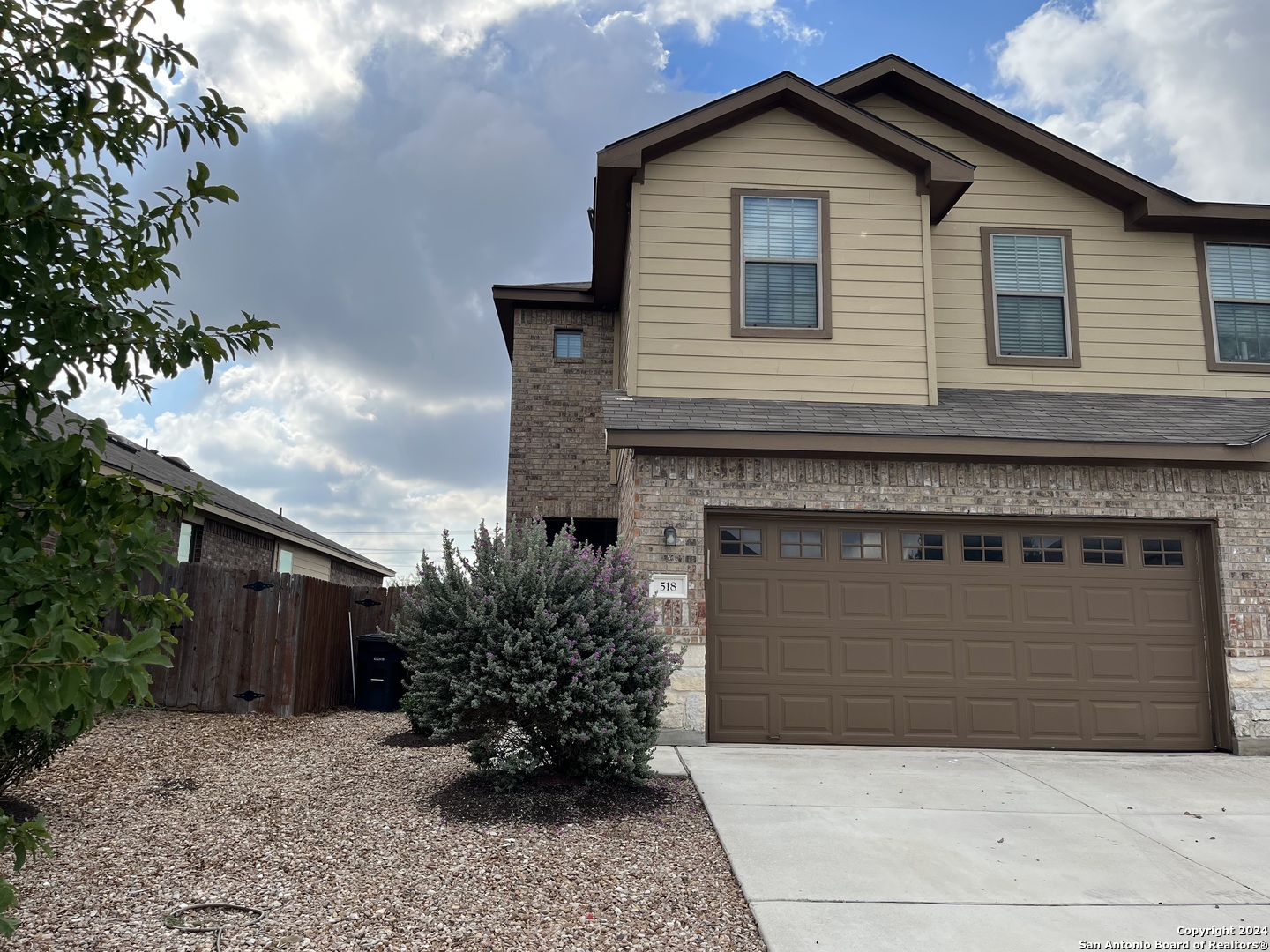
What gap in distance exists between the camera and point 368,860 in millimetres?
4742

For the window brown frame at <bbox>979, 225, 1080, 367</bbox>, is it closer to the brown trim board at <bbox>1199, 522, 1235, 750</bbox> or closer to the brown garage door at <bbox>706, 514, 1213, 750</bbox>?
the brown garage door at <bbox>706, 514, 1213, 750</bbox>

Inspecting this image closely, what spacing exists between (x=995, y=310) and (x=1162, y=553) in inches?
127

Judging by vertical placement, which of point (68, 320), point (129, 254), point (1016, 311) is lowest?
point (68, 320)

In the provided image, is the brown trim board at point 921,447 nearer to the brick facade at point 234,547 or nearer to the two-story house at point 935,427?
the two-story house at point 935,427

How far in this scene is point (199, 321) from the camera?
9.25ft

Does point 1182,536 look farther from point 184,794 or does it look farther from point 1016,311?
point 184,794

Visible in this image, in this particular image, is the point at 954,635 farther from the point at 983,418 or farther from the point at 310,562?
the point at 310,562

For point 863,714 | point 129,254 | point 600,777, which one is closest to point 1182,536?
point 863,714

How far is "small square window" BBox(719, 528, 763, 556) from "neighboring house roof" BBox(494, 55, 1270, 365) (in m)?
4.09

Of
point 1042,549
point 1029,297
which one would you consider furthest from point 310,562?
point 1042,549

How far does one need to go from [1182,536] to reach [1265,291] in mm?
3905

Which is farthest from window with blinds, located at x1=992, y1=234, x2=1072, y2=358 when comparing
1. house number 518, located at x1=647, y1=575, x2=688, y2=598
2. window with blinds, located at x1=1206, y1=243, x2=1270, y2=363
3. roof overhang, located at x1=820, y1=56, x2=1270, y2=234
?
house number 518, located at x1=647, y1=575, x2=688, y2=598

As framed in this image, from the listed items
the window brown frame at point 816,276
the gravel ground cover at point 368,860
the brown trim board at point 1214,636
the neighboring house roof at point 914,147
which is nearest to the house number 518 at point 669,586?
the gravel ground cover at point 368,860

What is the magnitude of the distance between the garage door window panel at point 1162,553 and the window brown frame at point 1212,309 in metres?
2.76
